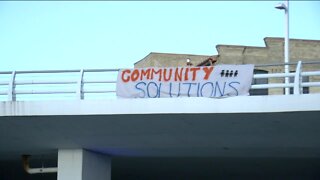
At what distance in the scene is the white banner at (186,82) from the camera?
15117mm

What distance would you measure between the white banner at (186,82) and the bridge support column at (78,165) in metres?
3.31

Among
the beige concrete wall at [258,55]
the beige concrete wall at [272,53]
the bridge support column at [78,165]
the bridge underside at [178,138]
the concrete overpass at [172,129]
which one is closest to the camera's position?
the concrete overpass at [172,129]

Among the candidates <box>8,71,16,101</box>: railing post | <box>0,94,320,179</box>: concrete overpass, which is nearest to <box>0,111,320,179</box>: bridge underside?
<box>0,94,320,179</box>: concrete overpass

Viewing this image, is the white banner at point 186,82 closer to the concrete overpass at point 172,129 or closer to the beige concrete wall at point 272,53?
the concrete overpass at point 172,129

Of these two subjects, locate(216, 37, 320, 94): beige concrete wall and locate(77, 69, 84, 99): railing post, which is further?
locate(216, 37, 320, 94): beige concrete wall

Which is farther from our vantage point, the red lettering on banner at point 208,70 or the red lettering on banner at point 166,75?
the red lettering on banner at point 166,75

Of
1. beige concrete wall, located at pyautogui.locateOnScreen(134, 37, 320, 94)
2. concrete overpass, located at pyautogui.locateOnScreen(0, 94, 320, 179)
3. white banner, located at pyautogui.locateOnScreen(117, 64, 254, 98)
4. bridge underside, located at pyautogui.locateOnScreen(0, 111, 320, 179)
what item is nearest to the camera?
concrete overpass, located at pyautogui.locateOnScreen(0, 94, 320, 179)

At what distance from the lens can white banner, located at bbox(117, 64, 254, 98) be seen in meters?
15.1

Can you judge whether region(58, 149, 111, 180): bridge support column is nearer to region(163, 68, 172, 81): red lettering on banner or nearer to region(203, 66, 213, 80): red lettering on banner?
region(163, 68, 172, 81): red lettering on banner

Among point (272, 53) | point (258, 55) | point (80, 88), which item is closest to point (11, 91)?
point (80, 88)

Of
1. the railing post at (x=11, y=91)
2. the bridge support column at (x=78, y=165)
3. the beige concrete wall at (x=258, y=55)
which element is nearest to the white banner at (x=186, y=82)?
the railing post at (x=11, y=91)

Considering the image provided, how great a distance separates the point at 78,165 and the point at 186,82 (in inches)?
183

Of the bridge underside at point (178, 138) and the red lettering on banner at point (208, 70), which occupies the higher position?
the red lettering on banner at point (208, 70)

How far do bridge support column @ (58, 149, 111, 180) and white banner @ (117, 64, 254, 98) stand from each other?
10.9 ft
